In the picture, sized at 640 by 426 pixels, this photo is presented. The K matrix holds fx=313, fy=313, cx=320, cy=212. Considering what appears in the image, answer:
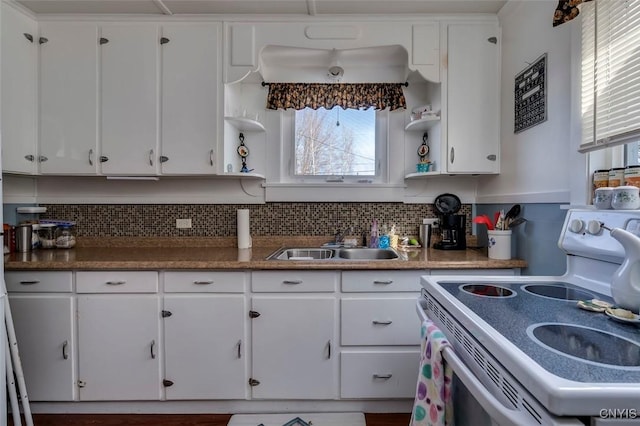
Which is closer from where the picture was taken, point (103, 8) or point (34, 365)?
point (34, 365)

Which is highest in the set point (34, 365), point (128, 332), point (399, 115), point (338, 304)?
point (399, 115)

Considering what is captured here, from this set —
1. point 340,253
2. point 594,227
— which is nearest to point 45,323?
point 340,253

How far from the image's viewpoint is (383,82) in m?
2.36

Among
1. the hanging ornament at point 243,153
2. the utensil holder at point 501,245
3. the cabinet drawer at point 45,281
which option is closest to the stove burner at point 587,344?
the utensil holder at point 501,245

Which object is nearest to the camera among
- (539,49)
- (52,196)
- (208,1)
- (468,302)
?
(468,302)

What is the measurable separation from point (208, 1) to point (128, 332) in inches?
80.1

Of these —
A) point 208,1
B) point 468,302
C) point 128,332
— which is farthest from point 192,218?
point 468,302

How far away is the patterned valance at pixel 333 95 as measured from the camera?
2.33 metres

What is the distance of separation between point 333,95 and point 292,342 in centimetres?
173

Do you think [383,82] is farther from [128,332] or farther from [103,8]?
[128,332]

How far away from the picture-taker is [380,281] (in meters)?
1.75

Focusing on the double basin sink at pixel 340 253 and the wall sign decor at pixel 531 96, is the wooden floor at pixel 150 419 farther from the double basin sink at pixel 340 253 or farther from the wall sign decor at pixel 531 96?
the wall sign decor at pixel 531 96

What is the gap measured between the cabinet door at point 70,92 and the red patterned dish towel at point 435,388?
2.27 meters

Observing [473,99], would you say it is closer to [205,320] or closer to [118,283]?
[205,320]
